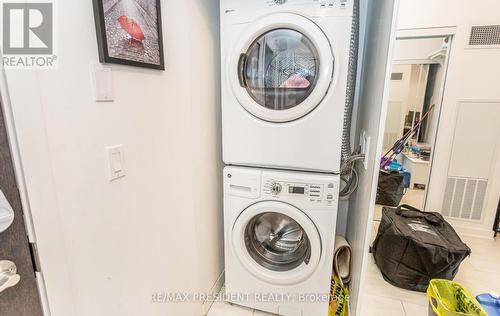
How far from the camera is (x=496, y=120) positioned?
227cm

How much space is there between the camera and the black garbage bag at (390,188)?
2543 millimetres

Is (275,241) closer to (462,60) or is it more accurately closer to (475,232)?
(475,232)

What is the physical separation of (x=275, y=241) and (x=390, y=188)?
1627 mm

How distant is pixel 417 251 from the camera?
5.76ft

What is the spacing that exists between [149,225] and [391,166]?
7.97 feet

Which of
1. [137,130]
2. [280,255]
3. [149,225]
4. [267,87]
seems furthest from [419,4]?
[149,225]

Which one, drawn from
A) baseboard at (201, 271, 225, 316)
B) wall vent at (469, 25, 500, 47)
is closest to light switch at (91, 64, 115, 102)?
baseboard at (201, 271, 225, 316)

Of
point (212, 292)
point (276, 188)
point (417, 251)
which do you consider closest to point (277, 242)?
point (276, 188)

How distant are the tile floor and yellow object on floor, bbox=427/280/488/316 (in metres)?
0.23

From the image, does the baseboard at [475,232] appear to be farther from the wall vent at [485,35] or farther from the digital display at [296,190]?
the digital display at [296,190]

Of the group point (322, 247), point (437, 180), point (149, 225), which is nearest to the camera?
point (149, 225)

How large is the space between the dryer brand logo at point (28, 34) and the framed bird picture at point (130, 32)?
0.45ft

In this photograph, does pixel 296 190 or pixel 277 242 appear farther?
pixel 277 242

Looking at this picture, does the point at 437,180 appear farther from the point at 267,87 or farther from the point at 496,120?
the point at 267,87
